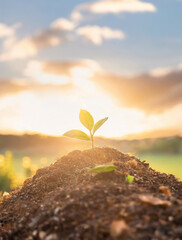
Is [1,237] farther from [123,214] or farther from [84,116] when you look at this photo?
[84,116]

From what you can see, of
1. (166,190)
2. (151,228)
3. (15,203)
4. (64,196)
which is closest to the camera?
(151,228)

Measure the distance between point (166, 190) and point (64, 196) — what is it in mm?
988

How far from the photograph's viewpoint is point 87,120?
3.40 meters

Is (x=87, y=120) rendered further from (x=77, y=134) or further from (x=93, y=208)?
(x=93, y=208)

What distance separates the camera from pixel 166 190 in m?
2.80

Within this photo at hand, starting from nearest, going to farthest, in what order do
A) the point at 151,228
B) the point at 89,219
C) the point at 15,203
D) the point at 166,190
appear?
the point at 151,228 < the point at 89,219 < the point at 166,190 < the point at 15,203

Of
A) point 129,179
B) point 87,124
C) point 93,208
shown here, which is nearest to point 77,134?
point 87,124

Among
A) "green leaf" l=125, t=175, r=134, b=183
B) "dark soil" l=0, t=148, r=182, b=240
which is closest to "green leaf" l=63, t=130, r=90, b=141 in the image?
"dark soil" l=0, t=148, r=182, b=240

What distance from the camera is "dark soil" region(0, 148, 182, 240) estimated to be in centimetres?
207

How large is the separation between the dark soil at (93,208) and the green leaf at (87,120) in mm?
508

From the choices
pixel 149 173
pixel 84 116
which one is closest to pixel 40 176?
pixel 84 116

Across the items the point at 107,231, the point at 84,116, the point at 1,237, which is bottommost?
the point at 1,237

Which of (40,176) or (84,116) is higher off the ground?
(84,116)

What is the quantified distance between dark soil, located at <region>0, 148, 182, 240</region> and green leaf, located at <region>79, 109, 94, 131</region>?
51cm
